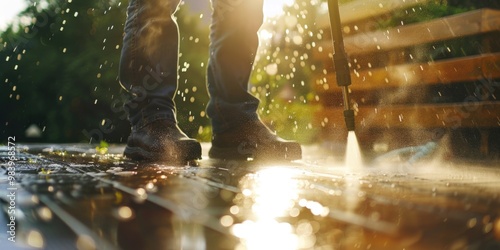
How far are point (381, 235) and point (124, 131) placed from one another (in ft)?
23.4

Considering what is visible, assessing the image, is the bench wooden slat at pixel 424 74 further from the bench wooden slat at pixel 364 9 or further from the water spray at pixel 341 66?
the water spray at pixel 341 66

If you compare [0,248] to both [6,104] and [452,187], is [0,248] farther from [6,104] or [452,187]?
[6,104]

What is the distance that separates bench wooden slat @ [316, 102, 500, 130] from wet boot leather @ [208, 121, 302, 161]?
978 millimetres

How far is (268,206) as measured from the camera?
114 centimetres

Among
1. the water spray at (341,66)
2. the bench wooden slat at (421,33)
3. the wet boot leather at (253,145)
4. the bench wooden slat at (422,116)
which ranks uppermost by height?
the bench wooden slat at (421,33)

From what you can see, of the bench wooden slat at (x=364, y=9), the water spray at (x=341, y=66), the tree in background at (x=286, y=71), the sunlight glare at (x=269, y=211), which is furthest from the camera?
the tree in background at (x=286, y=71)

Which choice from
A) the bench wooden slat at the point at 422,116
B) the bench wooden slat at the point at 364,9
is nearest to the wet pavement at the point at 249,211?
the bench wooden slat at the point at 422,116

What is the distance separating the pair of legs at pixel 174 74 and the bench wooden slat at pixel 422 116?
3.45ft

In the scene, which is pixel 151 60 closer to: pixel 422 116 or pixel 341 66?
pixel 341 66

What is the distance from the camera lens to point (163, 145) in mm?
2410

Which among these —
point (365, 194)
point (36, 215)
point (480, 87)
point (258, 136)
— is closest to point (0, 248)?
point (36, 215)

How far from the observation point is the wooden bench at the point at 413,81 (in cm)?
308

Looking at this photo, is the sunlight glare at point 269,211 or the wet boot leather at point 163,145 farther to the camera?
the wet boot leather at point 163,145

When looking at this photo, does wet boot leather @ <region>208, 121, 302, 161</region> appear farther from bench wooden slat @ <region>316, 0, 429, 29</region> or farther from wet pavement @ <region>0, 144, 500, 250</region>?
bench wooden slat @ <region>316, 0, 429, 29</region>
